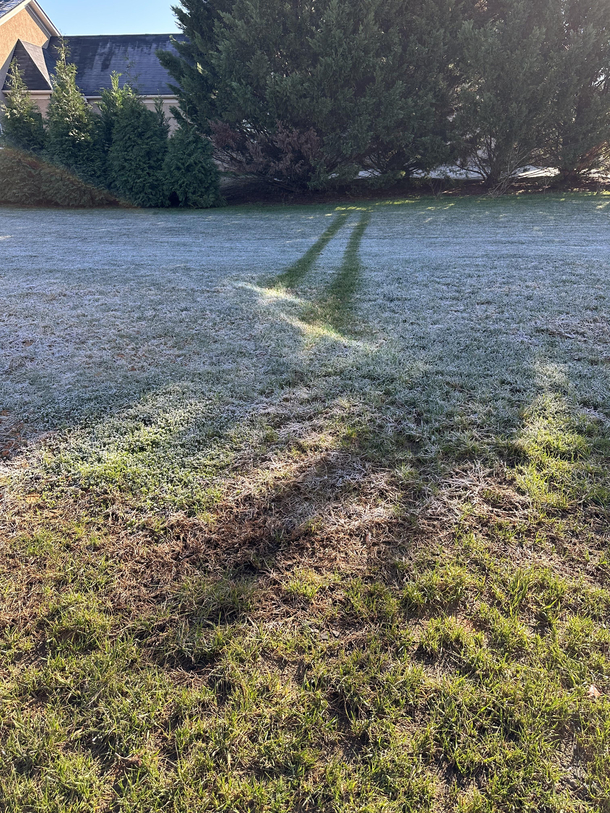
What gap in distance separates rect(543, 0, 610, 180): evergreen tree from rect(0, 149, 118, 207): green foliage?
42.8ft

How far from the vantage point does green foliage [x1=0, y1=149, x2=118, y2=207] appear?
1267 cm

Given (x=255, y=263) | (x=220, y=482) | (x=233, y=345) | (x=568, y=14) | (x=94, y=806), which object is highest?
(x=568, y=14)

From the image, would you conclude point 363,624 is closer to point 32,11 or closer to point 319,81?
point 319,81

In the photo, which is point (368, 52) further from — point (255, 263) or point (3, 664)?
point (3, 664)

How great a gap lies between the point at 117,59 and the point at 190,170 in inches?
502

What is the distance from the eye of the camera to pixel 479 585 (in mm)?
1541

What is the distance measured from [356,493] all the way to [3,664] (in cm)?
138

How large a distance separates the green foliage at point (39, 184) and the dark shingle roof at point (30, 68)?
8.58 m

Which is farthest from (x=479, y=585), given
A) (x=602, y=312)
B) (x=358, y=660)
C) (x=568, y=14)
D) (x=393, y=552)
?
(x=568, y=14)

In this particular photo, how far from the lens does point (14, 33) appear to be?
18.2 metres

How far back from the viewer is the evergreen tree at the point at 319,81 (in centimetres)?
1160

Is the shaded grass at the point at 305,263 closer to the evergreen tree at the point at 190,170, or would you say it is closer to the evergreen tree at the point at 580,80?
the evergreen tree at the point at 190,170

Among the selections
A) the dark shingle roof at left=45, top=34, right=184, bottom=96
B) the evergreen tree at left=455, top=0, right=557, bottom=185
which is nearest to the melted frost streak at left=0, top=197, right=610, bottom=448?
the evergreen tree at left=455, top=0, right=557, bottom=185

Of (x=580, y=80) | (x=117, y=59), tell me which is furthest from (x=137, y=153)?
(x=580, y=80)
